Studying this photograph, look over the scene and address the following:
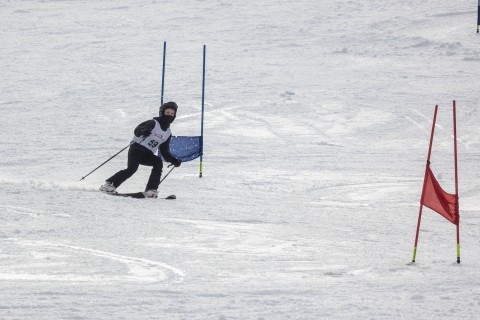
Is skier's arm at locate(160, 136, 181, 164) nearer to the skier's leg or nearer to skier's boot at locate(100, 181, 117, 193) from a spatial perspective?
the skier's leg

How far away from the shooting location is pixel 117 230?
24.6 ft

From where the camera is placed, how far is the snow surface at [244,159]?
17.9 ft

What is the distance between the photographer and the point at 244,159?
14.4 m

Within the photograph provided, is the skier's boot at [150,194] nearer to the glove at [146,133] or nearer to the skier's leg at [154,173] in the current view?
the skier's leg at [154,173]

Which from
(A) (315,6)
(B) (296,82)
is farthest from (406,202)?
(A) (315,6)

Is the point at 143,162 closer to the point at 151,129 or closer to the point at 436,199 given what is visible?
the point at 151,129

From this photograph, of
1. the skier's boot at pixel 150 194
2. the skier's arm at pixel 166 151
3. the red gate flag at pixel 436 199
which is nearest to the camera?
the red gate flag at pixel 436 199

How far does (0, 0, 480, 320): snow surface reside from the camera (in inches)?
215

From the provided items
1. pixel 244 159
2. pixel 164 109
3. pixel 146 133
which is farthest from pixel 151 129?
pixel 244 159

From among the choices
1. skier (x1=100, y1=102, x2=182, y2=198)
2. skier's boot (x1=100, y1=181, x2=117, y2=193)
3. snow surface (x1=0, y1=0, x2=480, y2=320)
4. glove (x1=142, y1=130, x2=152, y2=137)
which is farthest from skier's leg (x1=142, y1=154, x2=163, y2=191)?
snow surface (x1=0, y1=0, x2=480, y2=320)

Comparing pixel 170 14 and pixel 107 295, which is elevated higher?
pixel 170 14

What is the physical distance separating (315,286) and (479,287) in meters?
0.99

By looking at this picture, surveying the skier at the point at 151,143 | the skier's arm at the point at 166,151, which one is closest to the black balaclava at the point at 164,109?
the skier at the point at 151,143

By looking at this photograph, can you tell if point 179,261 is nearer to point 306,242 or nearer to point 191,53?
point 306,242
